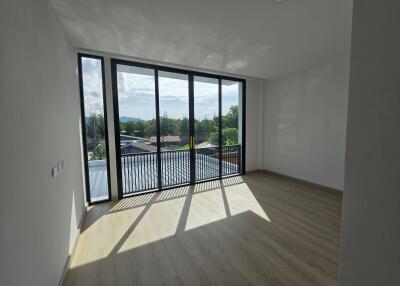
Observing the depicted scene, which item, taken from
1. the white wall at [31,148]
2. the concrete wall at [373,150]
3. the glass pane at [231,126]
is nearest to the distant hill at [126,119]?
the white wall at [31,148]

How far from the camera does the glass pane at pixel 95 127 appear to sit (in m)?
3.20

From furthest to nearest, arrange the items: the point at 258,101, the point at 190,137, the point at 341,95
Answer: the point at 258,101, the point at 190,137, the point at 341,95

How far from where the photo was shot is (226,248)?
2.16 metres

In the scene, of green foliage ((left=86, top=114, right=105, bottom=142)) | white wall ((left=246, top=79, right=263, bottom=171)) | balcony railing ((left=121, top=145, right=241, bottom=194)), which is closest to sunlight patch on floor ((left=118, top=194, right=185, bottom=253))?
balcony railing ((left=121, top=145, right=241, bottom=194))

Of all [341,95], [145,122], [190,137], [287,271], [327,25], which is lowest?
[287,271]

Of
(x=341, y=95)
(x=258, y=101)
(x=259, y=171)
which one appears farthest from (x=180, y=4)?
(x=259, y=171)

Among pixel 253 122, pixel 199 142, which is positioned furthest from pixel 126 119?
pixel 253 122

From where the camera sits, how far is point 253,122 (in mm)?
5266

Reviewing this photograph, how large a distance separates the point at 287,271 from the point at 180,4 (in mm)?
2805

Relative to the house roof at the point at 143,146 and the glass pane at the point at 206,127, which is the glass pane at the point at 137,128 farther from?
the glass pane at the point at 206,127

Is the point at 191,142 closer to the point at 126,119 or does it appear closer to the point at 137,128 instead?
the point at 137,128

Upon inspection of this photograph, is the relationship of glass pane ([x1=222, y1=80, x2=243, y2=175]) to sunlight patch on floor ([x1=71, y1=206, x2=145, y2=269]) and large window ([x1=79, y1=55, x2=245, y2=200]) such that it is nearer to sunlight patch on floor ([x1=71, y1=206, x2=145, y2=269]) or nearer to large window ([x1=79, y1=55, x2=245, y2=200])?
large window ([x1=79, y1=55, x2=245, y2=200])

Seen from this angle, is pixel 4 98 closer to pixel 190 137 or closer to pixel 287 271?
pixel 287 271

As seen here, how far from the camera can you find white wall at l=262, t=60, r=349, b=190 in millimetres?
3660
